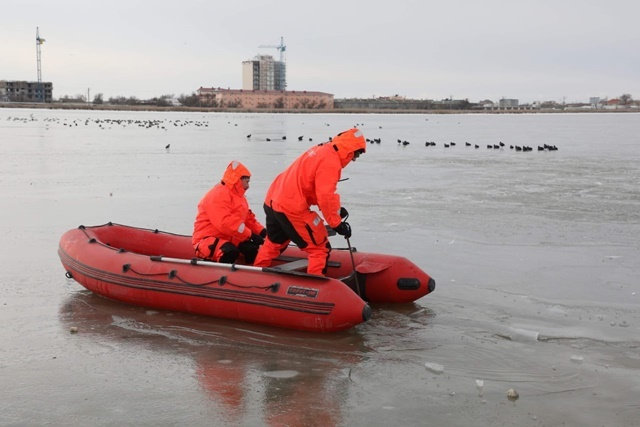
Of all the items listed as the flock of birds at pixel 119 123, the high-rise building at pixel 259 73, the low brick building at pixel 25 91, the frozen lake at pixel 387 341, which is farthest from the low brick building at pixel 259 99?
the frozen lake at pixel 387 341

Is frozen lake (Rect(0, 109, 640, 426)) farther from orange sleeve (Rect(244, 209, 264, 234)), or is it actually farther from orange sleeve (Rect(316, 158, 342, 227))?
orange sleeve (Rect(244, 209, 264, 234))

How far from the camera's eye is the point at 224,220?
663cm

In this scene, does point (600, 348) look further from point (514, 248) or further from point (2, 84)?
point (2, 84)

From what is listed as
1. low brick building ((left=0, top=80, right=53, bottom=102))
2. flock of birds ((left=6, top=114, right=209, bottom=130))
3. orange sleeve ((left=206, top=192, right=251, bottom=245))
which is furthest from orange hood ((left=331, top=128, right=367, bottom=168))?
low brick building ((left=0, top=80, right=53, bottom=102))

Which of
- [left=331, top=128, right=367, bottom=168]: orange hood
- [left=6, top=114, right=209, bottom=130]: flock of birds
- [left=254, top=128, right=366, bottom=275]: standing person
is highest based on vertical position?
[left=6, top=114, right=209, bottom=130]: flock of birds

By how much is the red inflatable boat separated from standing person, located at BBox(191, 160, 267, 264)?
0.26m

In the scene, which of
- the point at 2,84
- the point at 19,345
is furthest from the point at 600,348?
the point at 2,84

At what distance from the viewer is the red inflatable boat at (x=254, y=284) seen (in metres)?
5.70

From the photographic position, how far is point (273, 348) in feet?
17.8

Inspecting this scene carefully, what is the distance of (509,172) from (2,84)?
157 meters

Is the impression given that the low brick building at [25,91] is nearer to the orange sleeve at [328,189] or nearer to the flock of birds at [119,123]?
the flock of birds at [119,123]

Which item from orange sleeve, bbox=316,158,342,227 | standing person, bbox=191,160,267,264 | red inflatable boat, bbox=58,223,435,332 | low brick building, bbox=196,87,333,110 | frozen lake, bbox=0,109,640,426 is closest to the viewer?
frozen lake, bbox=0,109,640,426

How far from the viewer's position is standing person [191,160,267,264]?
663 centimetres

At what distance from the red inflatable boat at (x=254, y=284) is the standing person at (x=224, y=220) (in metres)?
0.26
